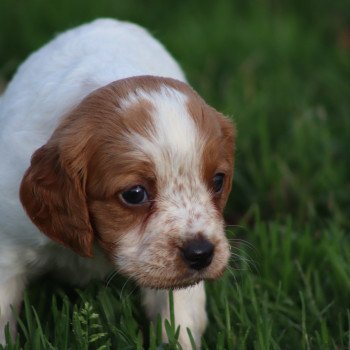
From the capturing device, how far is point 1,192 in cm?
421

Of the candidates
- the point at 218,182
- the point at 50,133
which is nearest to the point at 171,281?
the point at 218,182

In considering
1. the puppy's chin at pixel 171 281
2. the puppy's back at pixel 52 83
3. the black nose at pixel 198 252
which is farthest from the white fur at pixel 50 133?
the puppy's chin at pixel 171 281

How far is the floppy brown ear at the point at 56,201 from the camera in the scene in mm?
3973

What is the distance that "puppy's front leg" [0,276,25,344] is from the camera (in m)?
4.36

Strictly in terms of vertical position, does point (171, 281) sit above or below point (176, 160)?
below

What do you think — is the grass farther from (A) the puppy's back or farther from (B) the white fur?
(A) the puppy's back

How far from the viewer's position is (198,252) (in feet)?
12.5

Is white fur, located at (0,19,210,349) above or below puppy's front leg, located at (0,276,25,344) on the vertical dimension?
above

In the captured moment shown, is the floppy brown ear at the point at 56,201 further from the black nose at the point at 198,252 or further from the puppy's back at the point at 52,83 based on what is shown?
the black nose at the point at 198,252

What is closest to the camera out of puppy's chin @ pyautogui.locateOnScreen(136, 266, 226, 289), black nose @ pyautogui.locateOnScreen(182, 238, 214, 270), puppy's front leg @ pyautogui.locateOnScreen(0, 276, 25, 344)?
black nose @ pyautogui.locateOnScreen(182, 238, 214, 270)

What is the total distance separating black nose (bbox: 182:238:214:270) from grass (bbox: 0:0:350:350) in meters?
0.44

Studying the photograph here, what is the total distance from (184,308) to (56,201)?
88 centimetres

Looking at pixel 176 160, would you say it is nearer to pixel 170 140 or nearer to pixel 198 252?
pixel 170 140

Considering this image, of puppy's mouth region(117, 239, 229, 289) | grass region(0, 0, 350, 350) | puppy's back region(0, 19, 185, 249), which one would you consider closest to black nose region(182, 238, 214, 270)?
puppy's mouth region(117, 239, 229, 289)
